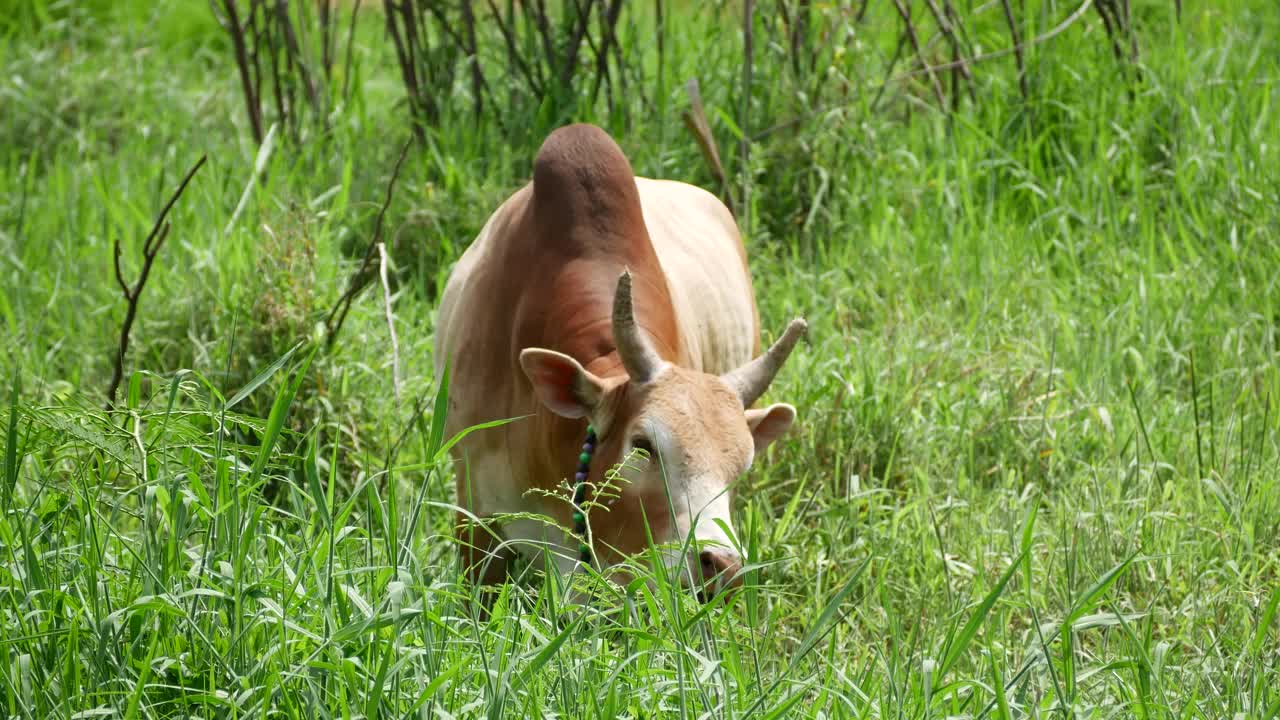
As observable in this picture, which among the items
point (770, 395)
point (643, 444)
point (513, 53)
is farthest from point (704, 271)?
point (513, 53)

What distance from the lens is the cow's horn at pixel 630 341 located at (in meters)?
2.81

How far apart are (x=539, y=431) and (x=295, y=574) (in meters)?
0.85

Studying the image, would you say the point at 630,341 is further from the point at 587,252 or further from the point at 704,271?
the point at 704,271

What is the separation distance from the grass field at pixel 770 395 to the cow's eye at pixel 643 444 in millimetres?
295

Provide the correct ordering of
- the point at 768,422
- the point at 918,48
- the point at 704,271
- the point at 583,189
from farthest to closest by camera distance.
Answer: the point at 918,48
the point at 704,271
the point at 583,189
the point at 768,422

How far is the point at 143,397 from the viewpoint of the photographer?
4211 mm

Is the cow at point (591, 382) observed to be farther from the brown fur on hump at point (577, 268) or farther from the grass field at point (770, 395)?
the grass field at point (770, 395)

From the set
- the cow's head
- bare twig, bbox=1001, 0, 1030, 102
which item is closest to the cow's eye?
the cow's head

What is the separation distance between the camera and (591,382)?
9.53 feet

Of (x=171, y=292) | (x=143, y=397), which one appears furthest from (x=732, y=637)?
(x=171, y=292)

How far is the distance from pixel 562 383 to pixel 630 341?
21 centimetres

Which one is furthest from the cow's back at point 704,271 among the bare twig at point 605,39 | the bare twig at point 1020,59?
the bare twig at point 1020,59

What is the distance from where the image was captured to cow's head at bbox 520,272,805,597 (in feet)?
8.97

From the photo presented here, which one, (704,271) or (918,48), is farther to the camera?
(918,48)
